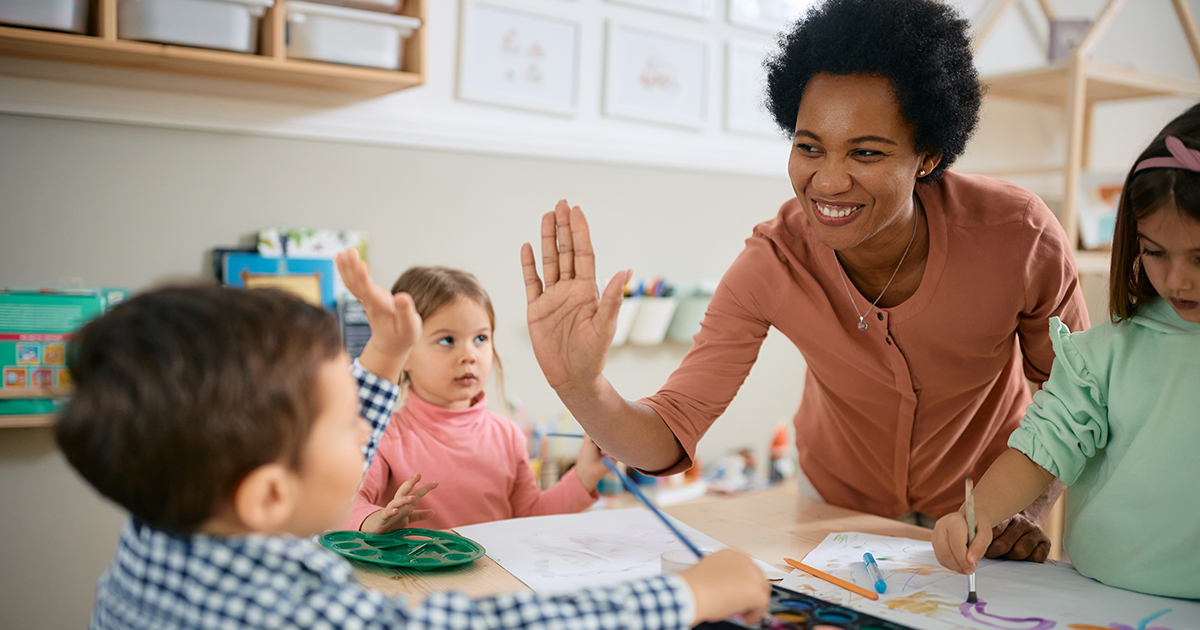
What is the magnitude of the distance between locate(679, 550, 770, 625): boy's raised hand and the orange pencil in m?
0.21

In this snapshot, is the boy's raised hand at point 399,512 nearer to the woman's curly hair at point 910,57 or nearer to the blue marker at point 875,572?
the blue marker at point 875,572

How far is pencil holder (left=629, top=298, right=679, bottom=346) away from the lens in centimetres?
234

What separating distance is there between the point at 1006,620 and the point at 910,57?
2.21 ft

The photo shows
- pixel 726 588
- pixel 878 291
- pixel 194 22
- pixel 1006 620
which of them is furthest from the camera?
pixel 194 22

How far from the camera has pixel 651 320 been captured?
2.35 meters

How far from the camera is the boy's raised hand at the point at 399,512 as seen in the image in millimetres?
977

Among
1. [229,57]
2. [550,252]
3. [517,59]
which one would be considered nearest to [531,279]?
[550,252]

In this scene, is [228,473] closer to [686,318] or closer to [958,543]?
[958,543]

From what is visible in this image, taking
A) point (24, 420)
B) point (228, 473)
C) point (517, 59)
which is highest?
point (517, 59)

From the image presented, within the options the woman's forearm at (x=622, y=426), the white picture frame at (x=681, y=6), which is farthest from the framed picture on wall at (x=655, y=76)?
the woman's forearm at (x=622, y=426)

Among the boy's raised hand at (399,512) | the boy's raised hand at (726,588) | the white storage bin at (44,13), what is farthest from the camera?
the white storage bin at (44,13)

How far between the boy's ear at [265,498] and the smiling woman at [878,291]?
439 mm

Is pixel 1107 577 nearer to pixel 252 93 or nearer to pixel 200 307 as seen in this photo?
pixel 200 307

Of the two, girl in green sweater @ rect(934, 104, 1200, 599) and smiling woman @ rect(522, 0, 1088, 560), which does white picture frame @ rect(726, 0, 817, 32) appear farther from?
girl in green sweater @ rect(934, 104, 1200, 599)
